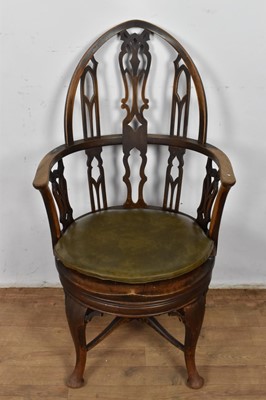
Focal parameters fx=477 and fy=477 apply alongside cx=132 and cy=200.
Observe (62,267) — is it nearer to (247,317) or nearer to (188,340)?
(188,340)

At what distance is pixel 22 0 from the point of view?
1.75m

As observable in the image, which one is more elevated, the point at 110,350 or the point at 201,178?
the point at 201,178

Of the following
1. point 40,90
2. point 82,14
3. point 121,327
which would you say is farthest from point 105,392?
point 82,14

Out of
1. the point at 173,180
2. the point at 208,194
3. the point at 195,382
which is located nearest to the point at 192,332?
the point at 195,382

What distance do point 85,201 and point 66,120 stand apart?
1.50 ft

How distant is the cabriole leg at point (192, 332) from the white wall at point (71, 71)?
0.64m

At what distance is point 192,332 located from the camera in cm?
165

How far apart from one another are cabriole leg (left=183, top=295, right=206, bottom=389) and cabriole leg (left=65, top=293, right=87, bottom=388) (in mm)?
351

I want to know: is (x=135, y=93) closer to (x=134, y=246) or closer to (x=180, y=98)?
(x=180, y=98)

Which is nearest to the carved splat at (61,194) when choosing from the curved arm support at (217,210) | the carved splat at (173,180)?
the carved splat at (173,180)

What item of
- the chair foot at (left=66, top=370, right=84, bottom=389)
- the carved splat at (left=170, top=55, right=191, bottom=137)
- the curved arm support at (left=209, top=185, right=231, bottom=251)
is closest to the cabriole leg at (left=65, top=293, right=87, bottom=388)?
the chair foot at (left=66, top=370, right=84, bottom=389)

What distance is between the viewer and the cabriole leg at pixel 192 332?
5.26ft

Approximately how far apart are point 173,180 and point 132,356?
0.73 m

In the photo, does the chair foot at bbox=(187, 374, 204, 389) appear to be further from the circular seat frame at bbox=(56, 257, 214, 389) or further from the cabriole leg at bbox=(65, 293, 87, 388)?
the cabriole leg at bbox=(65, 293, 87, 388)
